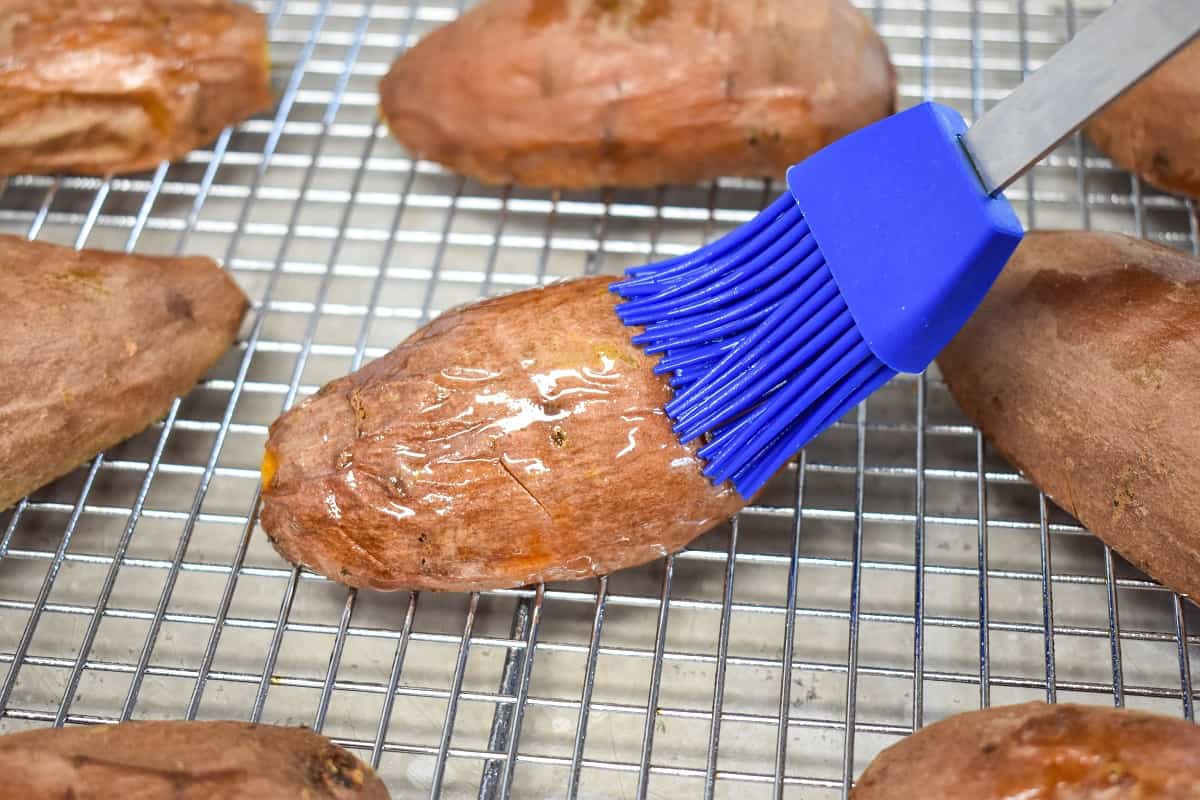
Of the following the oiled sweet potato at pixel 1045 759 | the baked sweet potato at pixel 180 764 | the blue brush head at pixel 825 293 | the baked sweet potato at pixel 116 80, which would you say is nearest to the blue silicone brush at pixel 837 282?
the blue brush head at pixel 825 293

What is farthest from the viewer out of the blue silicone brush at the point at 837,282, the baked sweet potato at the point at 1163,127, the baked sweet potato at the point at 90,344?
the baked sweet potato at the point at 1163,127

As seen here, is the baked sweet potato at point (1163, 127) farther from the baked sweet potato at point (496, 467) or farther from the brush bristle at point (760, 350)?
the baked sweet potato at point (496, 467)

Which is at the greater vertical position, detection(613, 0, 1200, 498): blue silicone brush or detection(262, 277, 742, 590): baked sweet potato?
detection(613, 0, 1200, 498): blue silicone brush

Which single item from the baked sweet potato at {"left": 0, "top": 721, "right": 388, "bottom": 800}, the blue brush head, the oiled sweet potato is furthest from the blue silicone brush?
the baked sweet potato at {"left": 0, "top": 721, "right": 388, "bottom": 800}

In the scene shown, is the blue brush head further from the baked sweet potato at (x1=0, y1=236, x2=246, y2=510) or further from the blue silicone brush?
the baked sweet potato at (x1=0, y1=236, x2=246, y2=510)

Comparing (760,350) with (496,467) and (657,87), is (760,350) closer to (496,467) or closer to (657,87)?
(496,467)

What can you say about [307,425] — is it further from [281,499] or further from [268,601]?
[268,601]
